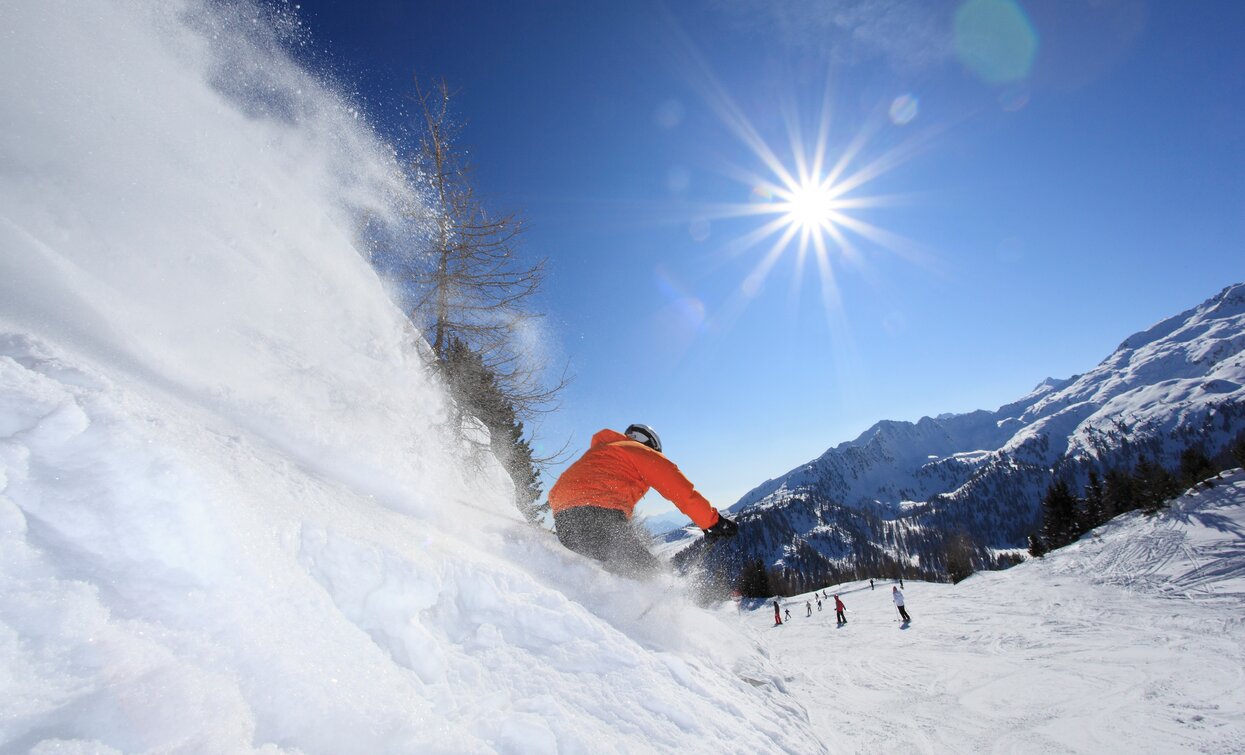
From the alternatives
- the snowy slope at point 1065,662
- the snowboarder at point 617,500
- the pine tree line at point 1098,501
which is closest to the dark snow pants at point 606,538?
the snowboarder at point 617,500

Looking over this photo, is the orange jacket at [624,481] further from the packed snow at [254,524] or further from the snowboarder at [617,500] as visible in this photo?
the packed snow at [254,524]

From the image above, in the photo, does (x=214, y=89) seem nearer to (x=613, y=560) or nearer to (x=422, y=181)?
(x=422, y=181)

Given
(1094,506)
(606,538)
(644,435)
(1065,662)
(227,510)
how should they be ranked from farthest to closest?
(1094,506), (1065,662), (644,435), (606,538), (227,510)

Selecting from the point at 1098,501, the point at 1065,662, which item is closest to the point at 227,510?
the point at 1065,662

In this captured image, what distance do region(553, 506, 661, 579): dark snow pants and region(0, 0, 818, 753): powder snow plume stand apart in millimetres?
275

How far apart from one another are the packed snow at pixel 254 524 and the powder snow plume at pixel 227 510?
0.04ft

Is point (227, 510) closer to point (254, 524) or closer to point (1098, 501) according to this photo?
point (254, 524)

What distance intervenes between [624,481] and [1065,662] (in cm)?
1179

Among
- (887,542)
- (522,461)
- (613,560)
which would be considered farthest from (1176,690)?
(887,542)

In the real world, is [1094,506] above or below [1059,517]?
above

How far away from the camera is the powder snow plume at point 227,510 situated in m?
1.43

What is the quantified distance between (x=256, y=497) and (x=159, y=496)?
1.60 feet

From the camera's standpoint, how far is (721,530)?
14.8ft

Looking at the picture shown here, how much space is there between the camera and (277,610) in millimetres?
1816
